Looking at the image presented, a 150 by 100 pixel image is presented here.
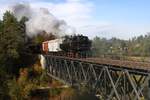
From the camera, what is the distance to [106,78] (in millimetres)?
40469

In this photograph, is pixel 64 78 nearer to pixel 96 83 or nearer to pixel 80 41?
pixel 80 41

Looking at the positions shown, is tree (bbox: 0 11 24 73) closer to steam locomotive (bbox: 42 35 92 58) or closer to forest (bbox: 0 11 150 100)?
forest (bbox: 0 11 150 100)

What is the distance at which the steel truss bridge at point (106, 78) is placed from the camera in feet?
103

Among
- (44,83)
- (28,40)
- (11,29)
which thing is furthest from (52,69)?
(28,40)

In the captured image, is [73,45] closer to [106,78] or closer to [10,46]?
[10,46]

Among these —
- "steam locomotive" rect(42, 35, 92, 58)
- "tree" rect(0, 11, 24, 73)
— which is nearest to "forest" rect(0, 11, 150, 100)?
"tree" rect(0, 11, 24, 73)

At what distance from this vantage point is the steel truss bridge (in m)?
31.4

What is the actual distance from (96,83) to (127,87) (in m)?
8.65

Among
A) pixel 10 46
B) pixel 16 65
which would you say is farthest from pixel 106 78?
pixel 16 65

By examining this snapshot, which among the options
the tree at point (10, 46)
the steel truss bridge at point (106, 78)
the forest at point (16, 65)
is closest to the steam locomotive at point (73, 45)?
the forest at point (16, 65)

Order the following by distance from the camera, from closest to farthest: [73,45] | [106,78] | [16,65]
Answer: [106,78]
[73,45]
[16,65]

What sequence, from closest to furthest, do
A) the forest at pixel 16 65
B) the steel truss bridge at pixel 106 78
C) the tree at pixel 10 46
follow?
the steel truss bridge at pixel 106 78, the forest at pixel 16 65, the tree at pixel 10 46

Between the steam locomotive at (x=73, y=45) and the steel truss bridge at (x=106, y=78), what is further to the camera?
the steam locomotive at (x=73, y=45)

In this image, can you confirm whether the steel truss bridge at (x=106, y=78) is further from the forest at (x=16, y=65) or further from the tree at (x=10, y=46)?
the tree at (x=10, y=46)
